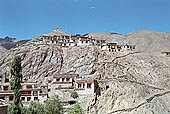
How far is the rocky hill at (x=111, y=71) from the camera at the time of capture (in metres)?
49.2

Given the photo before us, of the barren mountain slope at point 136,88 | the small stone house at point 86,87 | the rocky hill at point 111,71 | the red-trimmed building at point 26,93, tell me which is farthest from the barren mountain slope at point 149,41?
the red-trimmed building at point 26,93

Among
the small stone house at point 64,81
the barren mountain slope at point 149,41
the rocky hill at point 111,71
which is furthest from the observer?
the barren mountain slope at point 149,41

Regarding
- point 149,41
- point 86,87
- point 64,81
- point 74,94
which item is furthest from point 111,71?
point 149,41

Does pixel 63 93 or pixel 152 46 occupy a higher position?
pixel 152 46

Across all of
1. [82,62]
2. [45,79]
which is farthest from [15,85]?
[82,62]

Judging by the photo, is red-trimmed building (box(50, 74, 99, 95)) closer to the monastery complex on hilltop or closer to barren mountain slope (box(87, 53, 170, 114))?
barren mountain slope (box(87, 53, 170, 114))

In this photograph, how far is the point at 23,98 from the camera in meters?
44.9

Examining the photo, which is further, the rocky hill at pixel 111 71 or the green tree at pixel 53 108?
the rocky hill at pixel 111 71

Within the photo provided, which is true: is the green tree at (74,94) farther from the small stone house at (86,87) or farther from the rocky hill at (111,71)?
the rocky hill at (111,71)

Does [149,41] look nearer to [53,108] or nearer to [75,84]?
[75,84]

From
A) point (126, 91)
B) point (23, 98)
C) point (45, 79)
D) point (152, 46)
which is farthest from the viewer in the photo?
point (152, 46)

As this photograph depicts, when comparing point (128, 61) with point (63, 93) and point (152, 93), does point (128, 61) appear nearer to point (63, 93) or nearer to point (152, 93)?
point (152, 93)

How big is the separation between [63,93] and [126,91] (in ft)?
46.3

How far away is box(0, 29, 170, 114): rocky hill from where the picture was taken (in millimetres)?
49219
